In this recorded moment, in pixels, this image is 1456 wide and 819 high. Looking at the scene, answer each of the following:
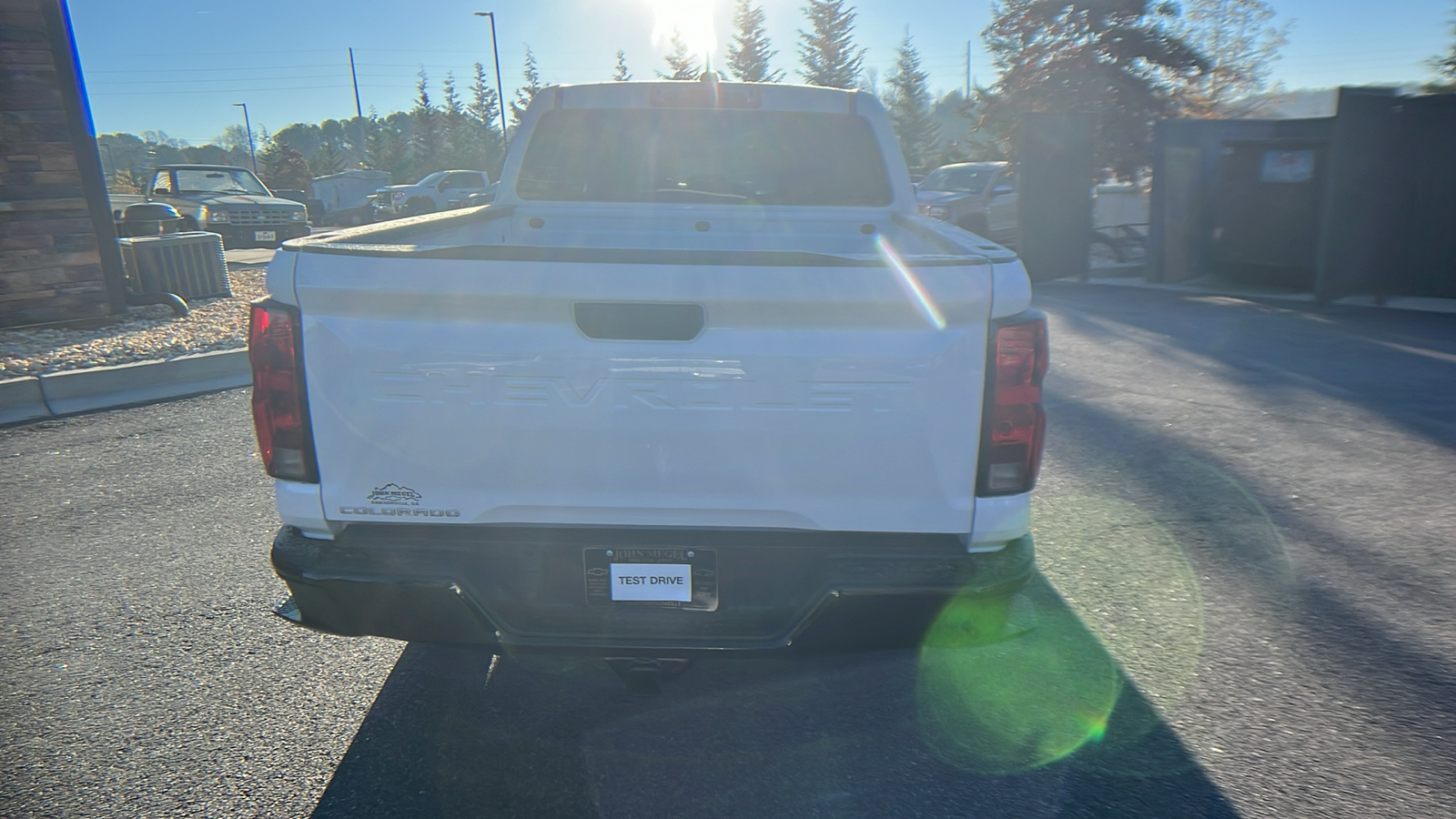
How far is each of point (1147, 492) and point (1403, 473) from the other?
58.9 inches

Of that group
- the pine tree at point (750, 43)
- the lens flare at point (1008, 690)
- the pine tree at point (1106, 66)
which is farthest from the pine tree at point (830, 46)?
the lens flare at point (1008, 690)

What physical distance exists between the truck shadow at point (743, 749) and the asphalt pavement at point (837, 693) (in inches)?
0.4

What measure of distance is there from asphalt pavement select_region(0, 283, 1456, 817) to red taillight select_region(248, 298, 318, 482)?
95cm

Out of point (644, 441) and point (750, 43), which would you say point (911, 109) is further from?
point (644, 441)

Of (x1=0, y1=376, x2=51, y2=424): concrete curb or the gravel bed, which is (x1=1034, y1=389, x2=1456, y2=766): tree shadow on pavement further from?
(x1=0, y1=376, x2=51, y2=424): concrete curb

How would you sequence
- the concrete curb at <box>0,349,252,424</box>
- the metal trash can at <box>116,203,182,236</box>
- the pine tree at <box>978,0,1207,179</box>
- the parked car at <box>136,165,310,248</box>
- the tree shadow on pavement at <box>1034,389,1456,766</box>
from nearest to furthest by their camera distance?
the tree shadow on pavement at <box>1034,389,1456,766</box>, the concrete curb at <box>0,349,252,424</box>, the metal trash can at <box>116,203,182,236</box>, the parked car at <box>136,165,310,248</box>, the pine tree at <box>978,0,1207,179</box>

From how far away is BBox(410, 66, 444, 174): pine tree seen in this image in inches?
2068

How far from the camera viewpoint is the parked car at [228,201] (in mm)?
20578

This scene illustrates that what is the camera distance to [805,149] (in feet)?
13.9

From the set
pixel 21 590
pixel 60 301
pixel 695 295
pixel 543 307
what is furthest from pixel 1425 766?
pixel 60 301

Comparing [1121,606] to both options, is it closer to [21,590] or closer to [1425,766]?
[1425,766]

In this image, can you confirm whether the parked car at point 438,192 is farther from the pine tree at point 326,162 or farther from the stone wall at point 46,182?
the pine tree at point 326,162

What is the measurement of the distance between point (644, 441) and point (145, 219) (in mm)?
11931

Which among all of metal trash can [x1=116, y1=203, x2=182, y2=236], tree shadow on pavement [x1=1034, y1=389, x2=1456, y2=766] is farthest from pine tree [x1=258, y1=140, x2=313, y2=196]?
tree shadow on pavement [x1=1034, y1=389, x2=1456, y2=766]
